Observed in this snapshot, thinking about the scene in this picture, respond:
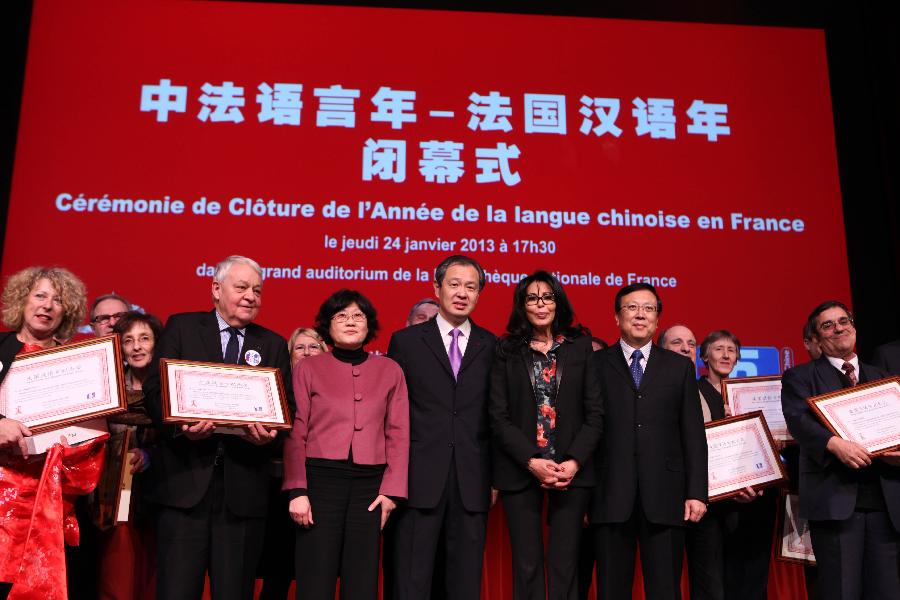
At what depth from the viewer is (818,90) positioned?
5488 mm

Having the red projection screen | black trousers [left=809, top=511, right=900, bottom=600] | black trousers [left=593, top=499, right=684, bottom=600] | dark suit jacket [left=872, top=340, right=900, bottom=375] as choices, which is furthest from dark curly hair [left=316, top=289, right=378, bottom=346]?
dark suit jacket [left=872, top=340, right=900, bottom=375]

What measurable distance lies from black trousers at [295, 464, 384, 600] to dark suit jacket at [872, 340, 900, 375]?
2470mm

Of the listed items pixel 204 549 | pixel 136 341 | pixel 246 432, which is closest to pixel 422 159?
pixel 136 341

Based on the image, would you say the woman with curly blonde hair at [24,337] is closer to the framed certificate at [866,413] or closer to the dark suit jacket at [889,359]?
the framed certificate at [866,413]

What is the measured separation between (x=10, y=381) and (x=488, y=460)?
1714 millimetres

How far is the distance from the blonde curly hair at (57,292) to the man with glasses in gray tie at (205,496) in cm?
37

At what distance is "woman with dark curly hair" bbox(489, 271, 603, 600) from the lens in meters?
3.01

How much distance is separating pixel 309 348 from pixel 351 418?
1016 millimetres

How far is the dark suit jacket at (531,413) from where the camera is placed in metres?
3.03

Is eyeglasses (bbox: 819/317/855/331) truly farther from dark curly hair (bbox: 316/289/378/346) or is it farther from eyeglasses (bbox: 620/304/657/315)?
dark curly hair (bbox: 316/289/378/346)

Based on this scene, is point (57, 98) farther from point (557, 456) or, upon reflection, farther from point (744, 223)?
point (744, 223)

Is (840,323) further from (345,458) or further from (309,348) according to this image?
(309,348)

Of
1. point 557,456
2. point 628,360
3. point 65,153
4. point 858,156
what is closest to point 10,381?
point 557,456

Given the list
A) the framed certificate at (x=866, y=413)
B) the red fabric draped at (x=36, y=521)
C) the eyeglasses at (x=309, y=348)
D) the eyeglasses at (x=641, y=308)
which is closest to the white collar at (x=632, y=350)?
the eyeglasses at (x=641, y=308)
